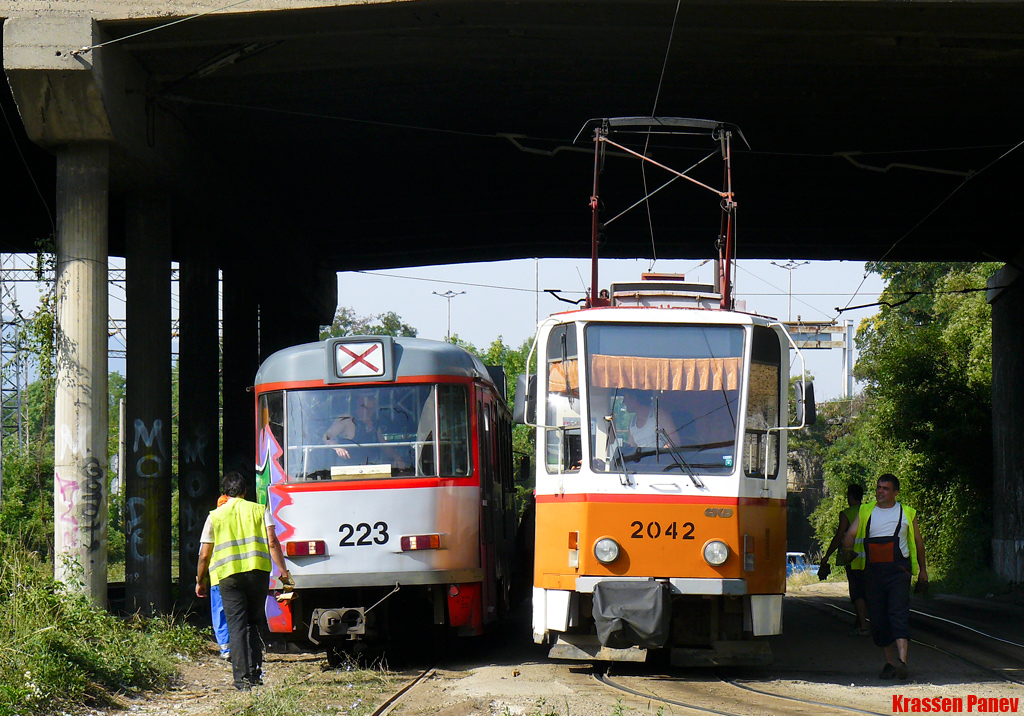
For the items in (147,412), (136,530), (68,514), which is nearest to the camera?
(68,514)

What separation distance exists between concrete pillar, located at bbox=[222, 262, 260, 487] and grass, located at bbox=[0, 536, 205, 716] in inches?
576

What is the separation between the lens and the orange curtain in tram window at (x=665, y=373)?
9.64 m

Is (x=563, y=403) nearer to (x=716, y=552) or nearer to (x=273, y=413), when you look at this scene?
(x=716, y=552)

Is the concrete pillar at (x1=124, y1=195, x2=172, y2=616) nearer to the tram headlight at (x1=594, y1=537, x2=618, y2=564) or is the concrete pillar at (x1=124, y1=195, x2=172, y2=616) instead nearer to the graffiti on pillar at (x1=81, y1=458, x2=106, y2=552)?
the graffiti on pillar at (x1=81, y1=458, x2=106, y2=552)

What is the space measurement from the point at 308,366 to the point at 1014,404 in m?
18.4

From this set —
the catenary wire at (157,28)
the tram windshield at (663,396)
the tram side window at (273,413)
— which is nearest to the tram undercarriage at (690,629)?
the tram windshield at (663,396)

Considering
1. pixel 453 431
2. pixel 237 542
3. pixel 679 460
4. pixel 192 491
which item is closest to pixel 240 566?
pixel 237 542

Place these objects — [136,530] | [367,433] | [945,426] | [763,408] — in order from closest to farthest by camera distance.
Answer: [763,408] < [367,433] < [136,530] < [945,426]

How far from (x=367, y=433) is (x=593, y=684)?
10.3 feet

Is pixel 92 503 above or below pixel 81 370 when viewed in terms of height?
below

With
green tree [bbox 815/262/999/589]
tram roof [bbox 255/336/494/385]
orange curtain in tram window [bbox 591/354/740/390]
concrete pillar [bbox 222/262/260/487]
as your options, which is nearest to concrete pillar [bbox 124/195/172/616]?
tram roof [bbox 255/336/494/385]

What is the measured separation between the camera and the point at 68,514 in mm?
12898

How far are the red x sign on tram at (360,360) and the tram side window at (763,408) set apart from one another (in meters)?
3.48

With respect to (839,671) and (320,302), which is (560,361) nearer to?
(839,671)
